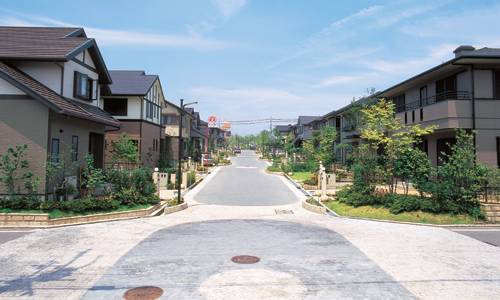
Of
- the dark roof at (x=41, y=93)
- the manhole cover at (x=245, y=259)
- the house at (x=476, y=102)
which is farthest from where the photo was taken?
the house at (x=476, y=102)

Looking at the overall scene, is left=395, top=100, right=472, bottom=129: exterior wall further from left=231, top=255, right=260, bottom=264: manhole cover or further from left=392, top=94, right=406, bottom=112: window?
left=231, top=255, right=260, bottom=264: manhole cover

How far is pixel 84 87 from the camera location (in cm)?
1697

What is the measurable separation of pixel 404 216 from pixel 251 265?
343 inches

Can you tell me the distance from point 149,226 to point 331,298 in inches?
317

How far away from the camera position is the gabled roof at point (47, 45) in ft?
47.2

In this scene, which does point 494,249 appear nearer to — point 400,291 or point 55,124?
point 400,291

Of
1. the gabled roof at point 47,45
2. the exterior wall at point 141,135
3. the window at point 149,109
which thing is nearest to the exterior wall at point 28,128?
the gabled roof at point 47,45

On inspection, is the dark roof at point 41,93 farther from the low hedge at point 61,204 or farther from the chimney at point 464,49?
the chimney at point 464,49

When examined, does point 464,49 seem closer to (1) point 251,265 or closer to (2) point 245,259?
(2) point 245,259

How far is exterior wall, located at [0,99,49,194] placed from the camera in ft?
42.0

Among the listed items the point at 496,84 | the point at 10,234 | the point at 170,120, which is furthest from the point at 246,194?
the point at 170,120

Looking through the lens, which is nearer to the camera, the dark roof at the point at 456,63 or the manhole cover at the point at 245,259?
the manhole cover at the point at 245,259

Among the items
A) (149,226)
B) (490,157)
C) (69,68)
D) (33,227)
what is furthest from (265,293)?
(490,157)

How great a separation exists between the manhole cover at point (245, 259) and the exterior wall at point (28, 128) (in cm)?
963
